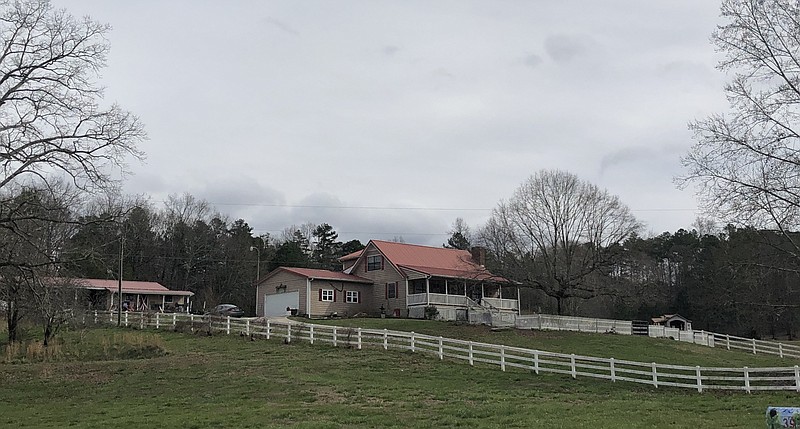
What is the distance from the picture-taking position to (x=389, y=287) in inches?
1941

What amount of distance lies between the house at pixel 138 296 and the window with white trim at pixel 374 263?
16.0 meters

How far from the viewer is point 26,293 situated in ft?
75.3

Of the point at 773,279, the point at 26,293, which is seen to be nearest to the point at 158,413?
the point at 26,293

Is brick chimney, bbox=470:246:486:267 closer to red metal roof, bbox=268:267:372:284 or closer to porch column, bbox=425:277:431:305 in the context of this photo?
porch column, bbox=425:277:431:305

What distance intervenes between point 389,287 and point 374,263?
2552 millimetres

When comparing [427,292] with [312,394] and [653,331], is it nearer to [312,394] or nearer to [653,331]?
[653,331]

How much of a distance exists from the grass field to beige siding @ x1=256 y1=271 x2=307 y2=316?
1584 cm

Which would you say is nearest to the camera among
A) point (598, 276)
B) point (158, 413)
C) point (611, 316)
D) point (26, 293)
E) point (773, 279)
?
point (158, 413)

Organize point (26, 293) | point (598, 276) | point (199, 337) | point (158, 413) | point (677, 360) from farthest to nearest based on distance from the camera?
point (598, 276) < point (199, 337) < point (677, 360) < point (26, 293) < point (158, 413)

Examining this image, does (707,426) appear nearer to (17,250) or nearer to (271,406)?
(271,406)

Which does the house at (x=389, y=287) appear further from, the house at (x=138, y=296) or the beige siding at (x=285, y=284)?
the house at (x=138, y=296)

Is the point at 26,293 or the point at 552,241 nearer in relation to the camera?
the point at 26,293

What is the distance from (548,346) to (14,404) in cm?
2243

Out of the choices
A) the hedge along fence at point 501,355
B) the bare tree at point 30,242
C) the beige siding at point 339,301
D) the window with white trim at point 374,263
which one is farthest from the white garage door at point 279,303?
the bare tree at point 30,242
